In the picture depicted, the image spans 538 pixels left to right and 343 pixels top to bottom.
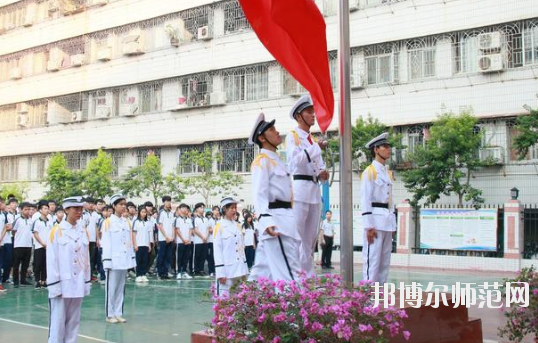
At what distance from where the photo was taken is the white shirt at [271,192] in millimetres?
5996

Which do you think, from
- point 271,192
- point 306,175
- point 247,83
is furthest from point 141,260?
point 247,83

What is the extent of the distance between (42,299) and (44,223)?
254cm

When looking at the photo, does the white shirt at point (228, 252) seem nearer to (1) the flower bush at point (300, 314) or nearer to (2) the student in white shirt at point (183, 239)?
(1) the flower bush at point (300, 314)

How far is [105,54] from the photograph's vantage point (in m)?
32.3

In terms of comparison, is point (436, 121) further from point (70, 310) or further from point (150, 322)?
point (70, 310)

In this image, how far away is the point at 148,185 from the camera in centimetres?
2684

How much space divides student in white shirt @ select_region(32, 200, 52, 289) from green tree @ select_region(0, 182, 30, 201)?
60.8 feet

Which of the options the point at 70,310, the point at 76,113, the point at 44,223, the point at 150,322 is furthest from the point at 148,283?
the point at 76,113

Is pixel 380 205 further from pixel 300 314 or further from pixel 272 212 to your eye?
pixel 300 314

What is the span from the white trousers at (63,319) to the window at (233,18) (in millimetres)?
21951

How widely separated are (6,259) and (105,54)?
62.3 ft

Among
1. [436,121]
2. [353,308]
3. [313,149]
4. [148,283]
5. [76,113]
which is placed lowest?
[148,283]

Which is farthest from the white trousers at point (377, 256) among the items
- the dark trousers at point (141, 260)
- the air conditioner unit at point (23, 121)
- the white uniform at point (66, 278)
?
the air conditioner unit at point (23, 121)

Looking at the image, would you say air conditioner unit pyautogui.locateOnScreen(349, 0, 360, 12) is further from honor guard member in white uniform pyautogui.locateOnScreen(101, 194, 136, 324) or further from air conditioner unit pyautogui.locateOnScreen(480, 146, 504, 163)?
honor guard member in white uniform pyautogui.locateOnScreen(101, 194, 136, 324)
